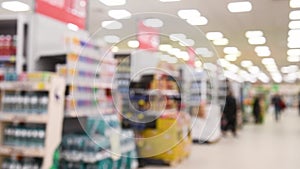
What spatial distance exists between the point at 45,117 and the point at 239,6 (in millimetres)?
5651

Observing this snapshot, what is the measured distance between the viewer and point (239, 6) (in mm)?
7184

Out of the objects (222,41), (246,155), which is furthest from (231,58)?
(246,155)

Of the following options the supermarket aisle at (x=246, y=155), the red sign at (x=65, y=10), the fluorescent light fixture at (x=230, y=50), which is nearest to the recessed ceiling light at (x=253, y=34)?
the fluorescent light fixture at (x=230, y=50)

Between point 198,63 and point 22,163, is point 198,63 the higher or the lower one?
the higher one

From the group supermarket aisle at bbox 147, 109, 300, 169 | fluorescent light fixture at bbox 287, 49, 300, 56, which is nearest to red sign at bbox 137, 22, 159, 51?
supermarket aisle at bbox 147, 109, 300, 169

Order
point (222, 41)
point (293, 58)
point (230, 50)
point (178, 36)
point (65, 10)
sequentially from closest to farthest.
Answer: point (178, 36) → point (65, 10) → point (222, 41) → point (230, 50) → point (293, 58)

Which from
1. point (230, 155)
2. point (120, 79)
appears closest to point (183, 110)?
point (120, 79)

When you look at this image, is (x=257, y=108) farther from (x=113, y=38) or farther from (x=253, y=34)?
(x=113, y=38)

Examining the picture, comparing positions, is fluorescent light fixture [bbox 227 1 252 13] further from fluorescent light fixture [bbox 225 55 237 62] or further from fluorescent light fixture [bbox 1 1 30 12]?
fluorescent light fixture [bbox 225 55 237 62]

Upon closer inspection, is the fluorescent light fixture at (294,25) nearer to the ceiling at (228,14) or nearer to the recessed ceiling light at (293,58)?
the ceiling at (228,14)

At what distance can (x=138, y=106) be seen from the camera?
220 cm

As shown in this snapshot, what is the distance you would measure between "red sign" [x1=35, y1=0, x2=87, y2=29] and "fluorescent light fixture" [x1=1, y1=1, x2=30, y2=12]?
Result: 451cm

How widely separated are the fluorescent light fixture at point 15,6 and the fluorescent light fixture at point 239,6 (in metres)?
4.65

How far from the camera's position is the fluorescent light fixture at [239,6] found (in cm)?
697
